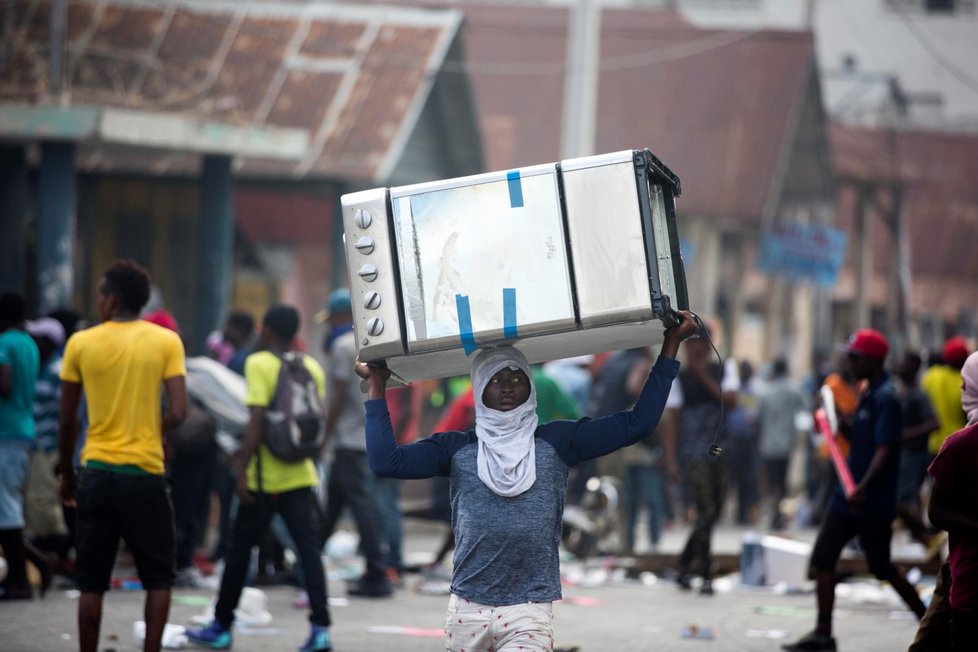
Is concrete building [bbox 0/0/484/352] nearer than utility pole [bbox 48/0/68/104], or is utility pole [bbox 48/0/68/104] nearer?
utility pole [bbox 48/0/68/104]

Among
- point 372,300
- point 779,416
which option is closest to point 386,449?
point 372,300

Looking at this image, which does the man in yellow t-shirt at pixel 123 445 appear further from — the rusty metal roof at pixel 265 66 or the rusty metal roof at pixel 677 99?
the rusty metal roof at pixel 677 99

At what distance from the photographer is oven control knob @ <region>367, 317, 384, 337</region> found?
5.61m

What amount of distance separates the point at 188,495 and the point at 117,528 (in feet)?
13.5

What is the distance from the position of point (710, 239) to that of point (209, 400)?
17.7 meters

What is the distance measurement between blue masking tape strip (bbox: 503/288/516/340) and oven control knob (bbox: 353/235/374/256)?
0.52 metres

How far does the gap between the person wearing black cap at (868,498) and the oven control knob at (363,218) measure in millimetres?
4140

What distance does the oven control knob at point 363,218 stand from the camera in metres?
5.62

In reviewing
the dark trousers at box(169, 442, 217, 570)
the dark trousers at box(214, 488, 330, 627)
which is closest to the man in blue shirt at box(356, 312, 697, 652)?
the dark trousers at box(214, 488, 330, 627)

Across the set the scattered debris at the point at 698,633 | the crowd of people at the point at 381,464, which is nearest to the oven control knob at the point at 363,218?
the crowd of people at the point at 381,464

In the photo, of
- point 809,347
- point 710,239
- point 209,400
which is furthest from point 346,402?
point 809,347

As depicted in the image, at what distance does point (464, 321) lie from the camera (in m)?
5.54

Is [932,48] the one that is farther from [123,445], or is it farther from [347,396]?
[123,445]

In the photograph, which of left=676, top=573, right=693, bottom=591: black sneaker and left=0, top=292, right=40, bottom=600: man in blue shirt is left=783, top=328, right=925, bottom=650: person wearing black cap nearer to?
left=676, top=573, right=693, bottom=591: black sneaker
